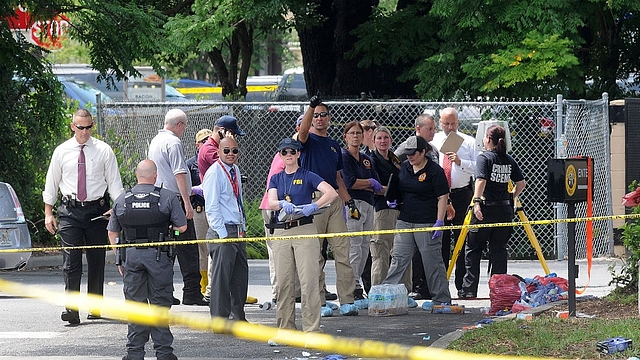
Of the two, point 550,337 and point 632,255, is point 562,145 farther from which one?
point 550,337

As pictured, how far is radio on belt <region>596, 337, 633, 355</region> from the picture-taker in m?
7.92

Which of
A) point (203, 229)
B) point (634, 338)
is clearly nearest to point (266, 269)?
point (203, 229)

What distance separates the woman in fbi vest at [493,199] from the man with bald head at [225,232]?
2.86m

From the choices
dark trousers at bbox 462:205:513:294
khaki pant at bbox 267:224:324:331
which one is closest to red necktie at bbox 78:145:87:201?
khaki pant at bbox 267:224:324:331

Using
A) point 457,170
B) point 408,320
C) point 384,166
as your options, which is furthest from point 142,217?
point 457,170

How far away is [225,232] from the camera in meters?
9.70

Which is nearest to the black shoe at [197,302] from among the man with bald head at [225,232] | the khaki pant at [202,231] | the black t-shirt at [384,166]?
the khaki pant at [202,231]

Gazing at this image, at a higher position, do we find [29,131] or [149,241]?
[29,131]

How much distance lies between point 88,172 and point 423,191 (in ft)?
10.7

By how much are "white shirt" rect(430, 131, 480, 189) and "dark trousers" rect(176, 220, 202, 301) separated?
2.87 metres

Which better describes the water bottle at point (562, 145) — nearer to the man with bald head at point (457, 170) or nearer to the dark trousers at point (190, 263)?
the man with bald head at point (457, 170)

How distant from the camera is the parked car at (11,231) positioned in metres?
12.7

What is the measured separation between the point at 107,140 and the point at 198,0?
291 centimetres

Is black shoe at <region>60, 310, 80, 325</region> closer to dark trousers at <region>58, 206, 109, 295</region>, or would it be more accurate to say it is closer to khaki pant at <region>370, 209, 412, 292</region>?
dark trousers at <region>58, 206, 109, 295</region>
